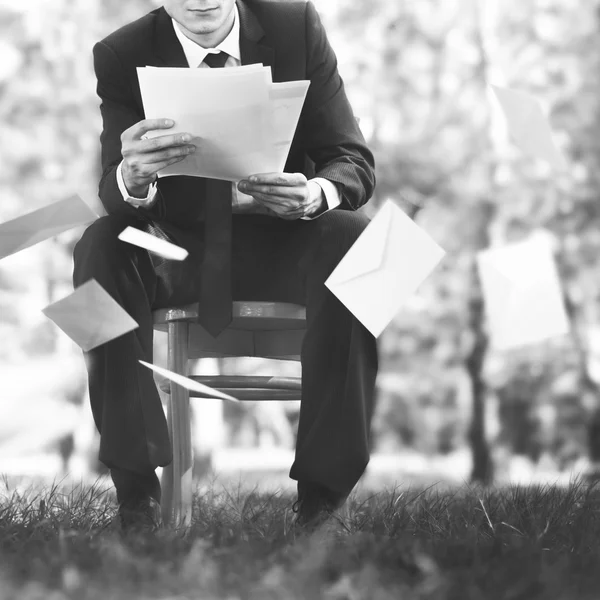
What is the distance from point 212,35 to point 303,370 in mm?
720

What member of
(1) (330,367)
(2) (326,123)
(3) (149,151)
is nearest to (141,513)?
(1) (330,367)

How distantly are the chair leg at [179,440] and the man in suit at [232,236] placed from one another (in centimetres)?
6

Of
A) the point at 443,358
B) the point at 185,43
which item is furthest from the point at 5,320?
the point at 185,43

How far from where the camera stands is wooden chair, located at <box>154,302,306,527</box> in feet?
5.40

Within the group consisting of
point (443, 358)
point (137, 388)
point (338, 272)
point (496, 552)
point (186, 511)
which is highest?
point (338, 272)

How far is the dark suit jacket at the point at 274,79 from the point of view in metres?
1.73

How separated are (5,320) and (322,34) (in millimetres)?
5957

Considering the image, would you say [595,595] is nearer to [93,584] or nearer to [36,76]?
[93,584]

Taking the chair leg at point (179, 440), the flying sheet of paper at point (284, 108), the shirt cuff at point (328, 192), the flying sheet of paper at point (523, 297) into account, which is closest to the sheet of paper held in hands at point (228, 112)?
the flying sheet of paper at point (284, 108)

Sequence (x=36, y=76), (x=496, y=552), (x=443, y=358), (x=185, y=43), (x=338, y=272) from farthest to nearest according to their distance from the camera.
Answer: (x=443, y=358)
(x=36, y=76)
(x=185, y=43)
(x=338, y=272)
(x=496, y=552)

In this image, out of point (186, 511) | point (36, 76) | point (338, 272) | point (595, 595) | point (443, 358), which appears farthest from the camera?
point (443, 358)

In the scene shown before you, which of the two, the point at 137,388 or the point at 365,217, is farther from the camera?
the point at 365,217

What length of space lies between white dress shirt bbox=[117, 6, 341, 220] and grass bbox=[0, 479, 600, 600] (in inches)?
22.6

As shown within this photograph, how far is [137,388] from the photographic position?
1493 millimetres
